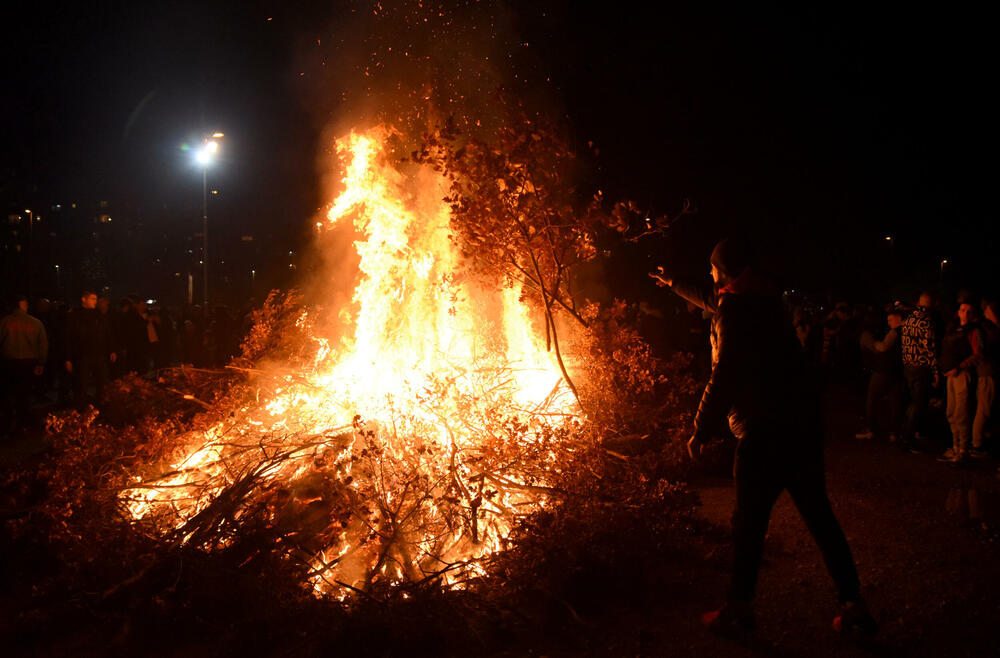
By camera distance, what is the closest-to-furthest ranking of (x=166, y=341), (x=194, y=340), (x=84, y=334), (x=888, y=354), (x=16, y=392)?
(x=888, y=354) → (x=16, y=392) → (x=84, y=334) → (x=166, y=341) → (x=194, y=340)

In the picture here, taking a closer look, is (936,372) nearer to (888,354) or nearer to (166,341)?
(888,354)

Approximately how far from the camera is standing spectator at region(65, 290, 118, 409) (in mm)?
11430

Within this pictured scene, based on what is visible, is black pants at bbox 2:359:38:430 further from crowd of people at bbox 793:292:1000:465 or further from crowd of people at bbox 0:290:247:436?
crowd of people at bbox 793:292:1000:465

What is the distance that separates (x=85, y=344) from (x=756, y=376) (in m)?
11.7

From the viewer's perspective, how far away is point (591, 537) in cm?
451

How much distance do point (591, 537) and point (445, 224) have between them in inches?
164

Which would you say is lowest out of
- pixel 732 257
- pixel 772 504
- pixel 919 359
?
pixel 772 504

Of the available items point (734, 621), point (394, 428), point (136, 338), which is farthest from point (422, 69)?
point (136, 338)

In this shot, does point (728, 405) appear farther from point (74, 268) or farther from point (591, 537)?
point (74, 268)

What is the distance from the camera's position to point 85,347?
1151 cm

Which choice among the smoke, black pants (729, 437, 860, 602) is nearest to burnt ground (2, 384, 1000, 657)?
black pants (729, 437, 860, 602)

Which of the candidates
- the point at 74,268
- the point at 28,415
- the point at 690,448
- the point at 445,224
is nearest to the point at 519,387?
the point at 445,224

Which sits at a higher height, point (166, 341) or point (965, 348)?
point (166, 341)

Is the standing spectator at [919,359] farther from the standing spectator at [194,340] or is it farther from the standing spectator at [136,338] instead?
the standing spectator at [136,338]
